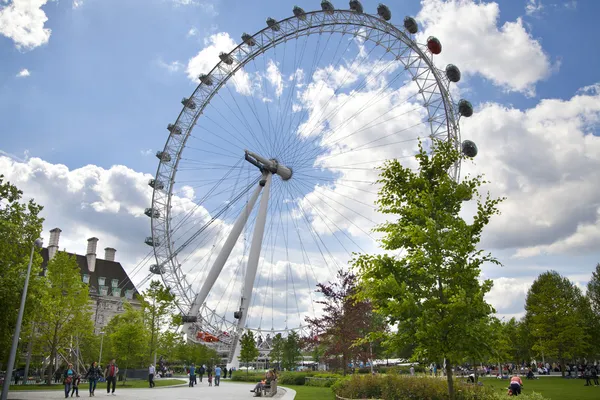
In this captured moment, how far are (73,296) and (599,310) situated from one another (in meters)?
69.2

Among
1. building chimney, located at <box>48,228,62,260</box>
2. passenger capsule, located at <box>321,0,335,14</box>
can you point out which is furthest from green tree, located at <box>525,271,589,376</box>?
building chimney, located at <box>48,228,62,260</box>

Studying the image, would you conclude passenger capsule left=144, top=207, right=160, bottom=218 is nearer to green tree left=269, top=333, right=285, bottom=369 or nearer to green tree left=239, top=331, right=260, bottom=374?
green tree left=239, top=331, right=260, bottom=374

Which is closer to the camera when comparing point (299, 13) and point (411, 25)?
point (411, 25)

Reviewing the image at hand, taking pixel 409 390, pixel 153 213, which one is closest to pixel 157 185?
pixel 153 213

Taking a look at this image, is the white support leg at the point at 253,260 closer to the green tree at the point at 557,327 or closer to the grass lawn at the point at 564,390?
the grass lawn at the point at 564,390

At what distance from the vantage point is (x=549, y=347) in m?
52.8

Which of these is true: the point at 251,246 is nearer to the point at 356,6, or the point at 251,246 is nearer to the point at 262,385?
the point at 262,385

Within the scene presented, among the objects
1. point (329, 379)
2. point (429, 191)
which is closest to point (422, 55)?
point (429, 191)

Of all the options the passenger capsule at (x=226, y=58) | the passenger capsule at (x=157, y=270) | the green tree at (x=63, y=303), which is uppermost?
the passenger capsule at (x=226, y=58)

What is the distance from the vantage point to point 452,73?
112 feet

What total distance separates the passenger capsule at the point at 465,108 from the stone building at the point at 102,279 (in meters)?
74.0

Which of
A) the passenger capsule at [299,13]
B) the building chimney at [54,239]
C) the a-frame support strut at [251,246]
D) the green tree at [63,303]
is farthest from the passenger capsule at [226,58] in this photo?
the building chimney at [54,239]

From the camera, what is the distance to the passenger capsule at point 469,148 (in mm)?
32875

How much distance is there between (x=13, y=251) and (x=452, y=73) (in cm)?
3072
